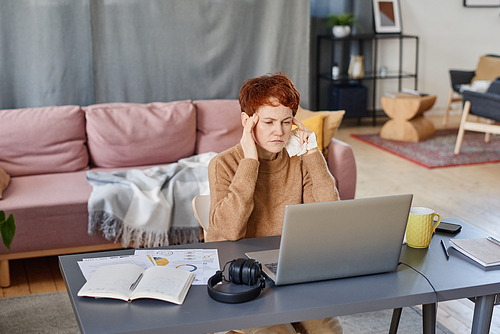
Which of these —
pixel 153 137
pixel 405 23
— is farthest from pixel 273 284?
pixel 405 23

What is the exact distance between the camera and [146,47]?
3.60 metres

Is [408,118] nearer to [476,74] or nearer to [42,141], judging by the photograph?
[476,74]

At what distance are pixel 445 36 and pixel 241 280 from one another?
22.1 feet

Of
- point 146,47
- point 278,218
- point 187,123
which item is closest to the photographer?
point 278,218

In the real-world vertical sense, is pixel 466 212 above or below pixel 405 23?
below

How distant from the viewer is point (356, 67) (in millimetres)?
6434

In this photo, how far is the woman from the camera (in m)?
1.54

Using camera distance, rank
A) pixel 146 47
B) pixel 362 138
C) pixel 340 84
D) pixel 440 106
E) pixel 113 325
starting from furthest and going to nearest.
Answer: pixel 440 106
pixel 340 84
pixel 362 138
pixel 146 47
pixel 113 325

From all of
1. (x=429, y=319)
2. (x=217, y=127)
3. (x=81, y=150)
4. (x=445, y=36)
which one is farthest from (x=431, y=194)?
(x=445, y=36)

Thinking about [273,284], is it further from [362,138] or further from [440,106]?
[440,106]

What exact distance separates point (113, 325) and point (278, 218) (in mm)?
735

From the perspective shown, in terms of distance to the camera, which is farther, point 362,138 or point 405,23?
point 405,23

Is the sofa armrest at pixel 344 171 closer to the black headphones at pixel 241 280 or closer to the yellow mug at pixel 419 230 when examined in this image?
the yellow mug at pixel 419 230

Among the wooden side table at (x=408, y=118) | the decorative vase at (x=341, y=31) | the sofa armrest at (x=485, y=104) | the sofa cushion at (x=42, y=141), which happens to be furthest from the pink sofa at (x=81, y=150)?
the decorative vase at (x=341, y=31)
